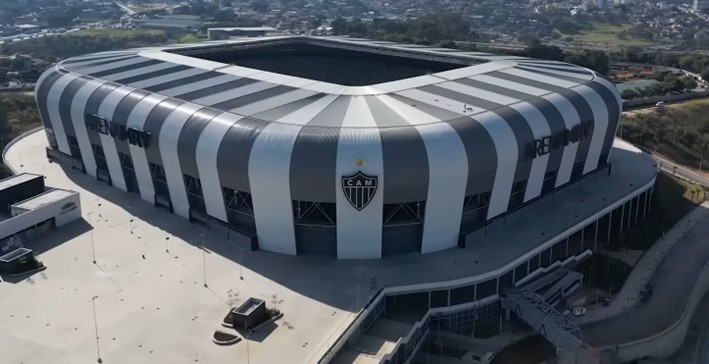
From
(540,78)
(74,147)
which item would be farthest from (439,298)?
(74,147)

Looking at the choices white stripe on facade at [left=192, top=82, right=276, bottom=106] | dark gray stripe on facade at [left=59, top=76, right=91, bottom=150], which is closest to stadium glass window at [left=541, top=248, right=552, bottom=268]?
white stripe on facade at [left=192, top=82, right=276, bottom=106]

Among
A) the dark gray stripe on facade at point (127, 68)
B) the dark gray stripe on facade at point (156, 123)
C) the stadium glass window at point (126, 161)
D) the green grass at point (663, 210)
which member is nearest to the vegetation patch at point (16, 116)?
the dark gray stripe on facade at point (127, 68)

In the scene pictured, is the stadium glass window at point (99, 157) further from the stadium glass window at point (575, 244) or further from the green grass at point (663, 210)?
the green grass at point (663, 210)

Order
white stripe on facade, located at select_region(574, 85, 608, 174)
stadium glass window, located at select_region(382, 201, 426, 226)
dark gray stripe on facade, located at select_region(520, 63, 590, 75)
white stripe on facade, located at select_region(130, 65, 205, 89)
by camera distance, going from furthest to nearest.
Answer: dark gray stripe on facade, located at select_region(520, 63, 590, 75) → white stripe on facade, located at select_region(130, 65, 205, 89) → white stripe on facade, located at select_region(574, 85, 608, 174) → stadium glass window, located at select_region(382, 201, 426, 226)

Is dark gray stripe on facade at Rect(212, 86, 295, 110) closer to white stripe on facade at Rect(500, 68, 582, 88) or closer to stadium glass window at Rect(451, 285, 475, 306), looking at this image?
stadium glass window at Rect(451, 285, 475, 306)

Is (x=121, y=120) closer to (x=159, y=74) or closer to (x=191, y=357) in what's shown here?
(x=159, y=74)

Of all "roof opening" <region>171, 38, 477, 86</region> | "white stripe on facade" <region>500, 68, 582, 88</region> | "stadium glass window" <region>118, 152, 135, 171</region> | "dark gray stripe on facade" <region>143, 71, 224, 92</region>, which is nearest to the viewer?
"stadium glass window" <region>118, 152, 135, 171</region>
